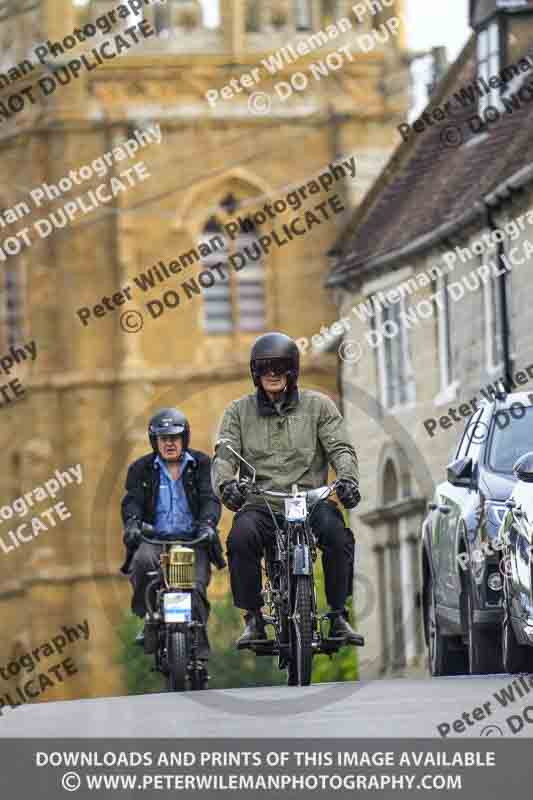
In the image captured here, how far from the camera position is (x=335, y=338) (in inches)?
2443

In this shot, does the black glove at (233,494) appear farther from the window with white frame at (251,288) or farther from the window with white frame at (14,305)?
the window with white frame at (14,305)

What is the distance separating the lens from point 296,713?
45.0ft

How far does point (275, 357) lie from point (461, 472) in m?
2.86

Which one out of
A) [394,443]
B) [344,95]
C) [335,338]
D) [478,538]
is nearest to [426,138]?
[394,443]

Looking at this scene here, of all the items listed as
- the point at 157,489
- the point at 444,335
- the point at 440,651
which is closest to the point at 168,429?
the point at 157,489

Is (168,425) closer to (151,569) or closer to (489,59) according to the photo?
(151,569)

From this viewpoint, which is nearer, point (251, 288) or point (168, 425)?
point (168, 425)

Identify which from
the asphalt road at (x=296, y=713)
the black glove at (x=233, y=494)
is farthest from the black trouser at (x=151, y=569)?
the black glove at (x=233, y=494)

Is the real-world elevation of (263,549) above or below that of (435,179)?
below

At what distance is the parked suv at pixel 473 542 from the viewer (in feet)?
58.9

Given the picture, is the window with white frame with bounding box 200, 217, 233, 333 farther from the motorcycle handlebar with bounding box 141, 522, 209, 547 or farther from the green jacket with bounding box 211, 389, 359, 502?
the green jacket with bounding box 211, 389, 359, 502

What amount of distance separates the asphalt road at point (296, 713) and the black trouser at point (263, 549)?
0.51 metres

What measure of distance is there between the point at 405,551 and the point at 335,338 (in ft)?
39.3

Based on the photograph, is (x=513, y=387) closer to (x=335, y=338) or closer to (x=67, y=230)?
(x=335, y=338)
